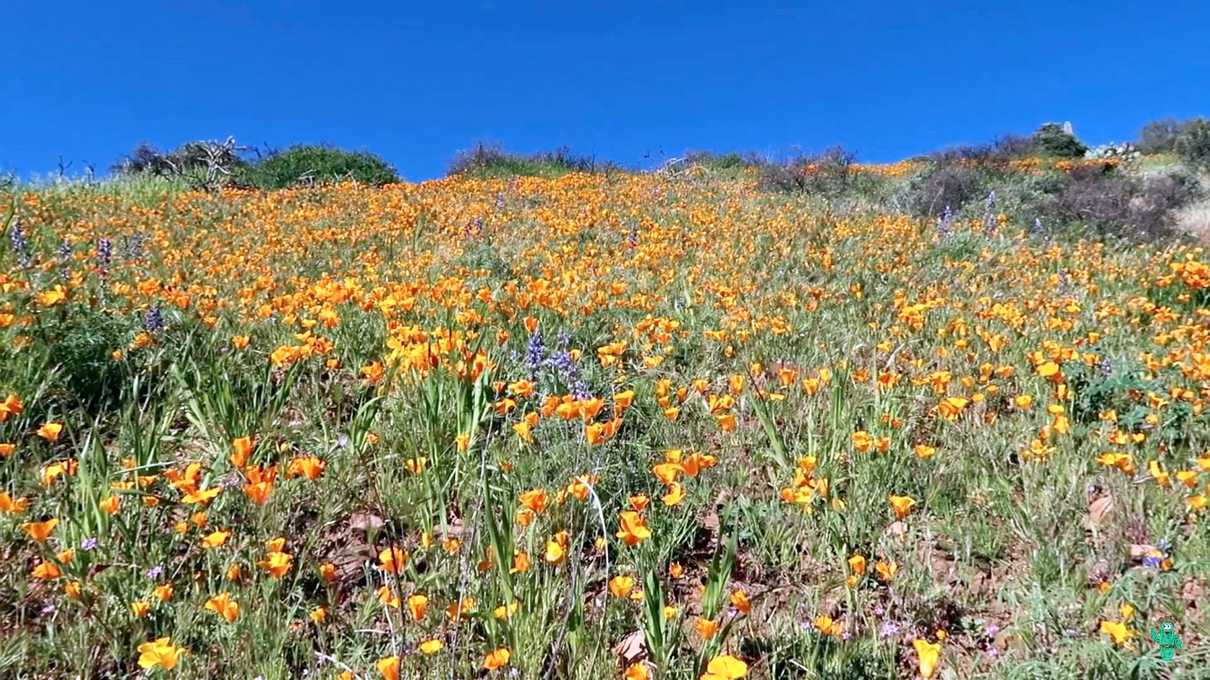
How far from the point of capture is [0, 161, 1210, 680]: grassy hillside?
1779 mm

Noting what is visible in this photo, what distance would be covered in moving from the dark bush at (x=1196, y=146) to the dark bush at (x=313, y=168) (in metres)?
19.4

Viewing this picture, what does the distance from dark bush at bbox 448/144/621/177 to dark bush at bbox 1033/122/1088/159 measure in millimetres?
14605

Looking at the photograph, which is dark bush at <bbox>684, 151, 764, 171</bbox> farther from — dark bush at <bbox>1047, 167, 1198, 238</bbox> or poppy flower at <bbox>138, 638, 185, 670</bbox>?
poppy flower at <bbox>138, 638, 185, 670</bbox>

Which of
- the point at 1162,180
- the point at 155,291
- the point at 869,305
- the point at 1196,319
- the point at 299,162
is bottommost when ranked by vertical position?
the point at 1196,319

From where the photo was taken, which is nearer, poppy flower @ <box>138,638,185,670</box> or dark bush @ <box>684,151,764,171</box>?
poppy flower @ <box>138,638,185,670</box>

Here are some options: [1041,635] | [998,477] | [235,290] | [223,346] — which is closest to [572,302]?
[223,346]

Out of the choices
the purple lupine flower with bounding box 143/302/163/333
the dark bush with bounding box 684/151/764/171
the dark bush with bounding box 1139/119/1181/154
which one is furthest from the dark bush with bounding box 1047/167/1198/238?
the dark bush with bounding box 1139/119/1181/154

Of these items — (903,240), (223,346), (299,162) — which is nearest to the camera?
(223,346)

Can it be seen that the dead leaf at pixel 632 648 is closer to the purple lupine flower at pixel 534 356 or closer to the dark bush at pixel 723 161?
the purple lupine flower at pixel 534 356

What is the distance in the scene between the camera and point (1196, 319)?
15.1 ft

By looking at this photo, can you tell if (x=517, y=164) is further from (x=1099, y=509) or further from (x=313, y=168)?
(x=1099, y=509)

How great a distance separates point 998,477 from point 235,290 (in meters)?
4.56

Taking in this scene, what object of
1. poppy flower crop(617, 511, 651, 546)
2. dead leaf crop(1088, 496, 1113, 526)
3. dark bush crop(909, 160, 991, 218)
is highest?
dark bush crop(909, 160, 991, 218)

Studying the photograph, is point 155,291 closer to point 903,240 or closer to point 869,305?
point 869,305
